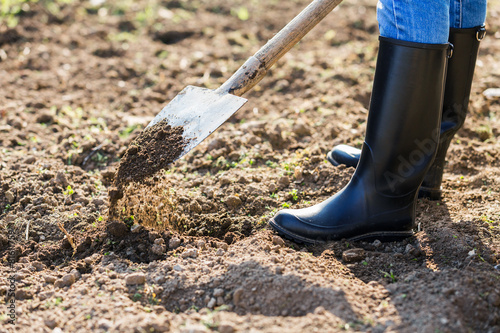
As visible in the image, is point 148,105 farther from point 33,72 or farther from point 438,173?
point 438,173

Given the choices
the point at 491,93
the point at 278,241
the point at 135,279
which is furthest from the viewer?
the point at 491,93

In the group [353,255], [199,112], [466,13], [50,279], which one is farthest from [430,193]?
[50,279]

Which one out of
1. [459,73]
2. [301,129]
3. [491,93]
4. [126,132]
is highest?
[459,73]

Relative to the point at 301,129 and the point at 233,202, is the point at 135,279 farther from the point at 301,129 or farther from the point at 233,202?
the point at 301,129

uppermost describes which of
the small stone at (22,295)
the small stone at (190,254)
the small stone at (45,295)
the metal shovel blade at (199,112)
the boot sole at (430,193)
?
the metal shovel blade at (199,112)

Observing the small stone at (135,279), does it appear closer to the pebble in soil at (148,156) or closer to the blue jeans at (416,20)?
the pebble in soil at (148,156)

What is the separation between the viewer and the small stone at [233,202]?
255cm

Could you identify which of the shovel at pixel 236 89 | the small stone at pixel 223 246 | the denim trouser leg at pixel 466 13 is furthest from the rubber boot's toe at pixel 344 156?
the small stone at pixel 223 246

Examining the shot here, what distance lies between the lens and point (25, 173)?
2830 millimetres

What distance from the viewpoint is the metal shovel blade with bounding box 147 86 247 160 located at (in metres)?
2.26

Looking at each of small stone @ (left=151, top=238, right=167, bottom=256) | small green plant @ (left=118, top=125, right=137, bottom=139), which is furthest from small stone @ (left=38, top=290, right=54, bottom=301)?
small green plant @ (left=118, top=125, right=137, bottom=139)

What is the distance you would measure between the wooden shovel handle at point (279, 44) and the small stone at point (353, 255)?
883 millimetres

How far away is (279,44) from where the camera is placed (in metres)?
2.32

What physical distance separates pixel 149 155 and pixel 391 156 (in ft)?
3.50
